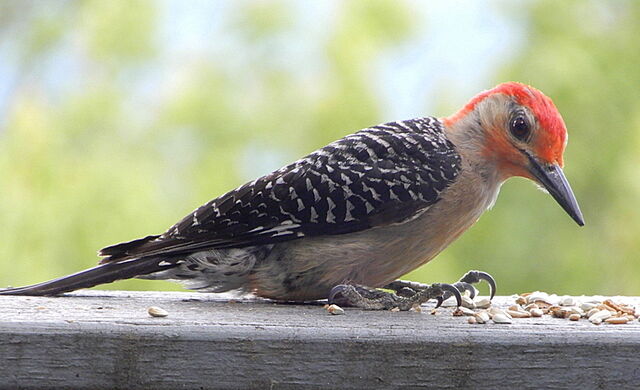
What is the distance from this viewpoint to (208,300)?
131 inches

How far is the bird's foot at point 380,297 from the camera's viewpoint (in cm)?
318

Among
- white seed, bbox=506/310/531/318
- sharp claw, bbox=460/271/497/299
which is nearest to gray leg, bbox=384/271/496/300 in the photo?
sharp claw, bbox=460/271/497/299

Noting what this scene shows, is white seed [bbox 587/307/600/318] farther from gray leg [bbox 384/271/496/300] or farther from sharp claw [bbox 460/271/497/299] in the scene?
sharp claw [bbox 460/271/497/299]

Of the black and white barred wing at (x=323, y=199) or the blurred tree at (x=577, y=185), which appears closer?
the black and white barred wing at (x=323, y=199)

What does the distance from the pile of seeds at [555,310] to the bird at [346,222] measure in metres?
0.21

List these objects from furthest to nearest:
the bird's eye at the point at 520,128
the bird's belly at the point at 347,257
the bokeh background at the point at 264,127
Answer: the bokeh background at the point at 264,127 < the bird's eye at the point at 520,128 < the bird's belly at the point at 347,257

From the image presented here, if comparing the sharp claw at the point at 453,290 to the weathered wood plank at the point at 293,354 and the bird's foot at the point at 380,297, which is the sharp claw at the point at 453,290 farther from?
the weathered wood plank at the point at 293,354

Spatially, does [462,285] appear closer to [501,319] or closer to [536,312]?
[536,312]

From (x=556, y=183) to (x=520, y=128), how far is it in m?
0.27

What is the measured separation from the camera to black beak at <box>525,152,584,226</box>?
3.47m

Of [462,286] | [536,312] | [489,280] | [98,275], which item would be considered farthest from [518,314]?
[98,275]

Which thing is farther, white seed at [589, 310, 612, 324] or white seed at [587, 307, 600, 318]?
white seed at [587, 307, 600, 318]

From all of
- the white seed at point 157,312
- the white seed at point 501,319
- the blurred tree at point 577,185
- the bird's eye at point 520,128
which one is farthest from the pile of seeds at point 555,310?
the blurred tree at point 577,185

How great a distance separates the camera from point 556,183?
138 inches
